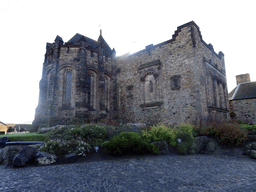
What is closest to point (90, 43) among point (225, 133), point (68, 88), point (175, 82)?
point (68, 88)

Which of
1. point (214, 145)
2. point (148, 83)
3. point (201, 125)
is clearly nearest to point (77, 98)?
point (148, 83)

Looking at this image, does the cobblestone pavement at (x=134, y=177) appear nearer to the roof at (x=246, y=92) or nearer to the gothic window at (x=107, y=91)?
the gothic window at (x=107, y=91)

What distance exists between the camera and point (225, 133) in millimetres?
9344

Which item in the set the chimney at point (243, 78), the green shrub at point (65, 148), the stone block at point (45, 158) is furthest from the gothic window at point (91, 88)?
the chimney at point (243, 78)

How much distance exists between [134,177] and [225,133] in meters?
7.05

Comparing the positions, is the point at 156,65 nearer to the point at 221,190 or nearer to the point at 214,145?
the point at 214,145

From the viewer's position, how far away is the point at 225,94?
19.6m

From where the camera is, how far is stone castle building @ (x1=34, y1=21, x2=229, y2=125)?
14617 mm

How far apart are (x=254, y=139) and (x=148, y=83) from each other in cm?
1020

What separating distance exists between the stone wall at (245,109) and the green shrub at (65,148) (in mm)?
19116

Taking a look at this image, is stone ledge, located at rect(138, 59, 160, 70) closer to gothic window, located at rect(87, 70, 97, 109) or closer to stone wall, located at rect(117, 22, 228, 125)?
stone wall, located at rect(117, 22, 228, 125)

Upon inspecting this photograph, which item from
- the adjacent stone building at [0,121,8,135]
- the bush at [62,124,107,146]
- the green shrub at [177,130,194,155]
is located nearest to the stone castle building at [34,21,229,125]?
the green shrub at [177,130,194,155]

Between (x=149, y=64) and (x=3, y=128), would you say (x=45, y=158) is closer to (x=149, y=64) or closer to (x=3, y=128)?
(x=149, y=64)

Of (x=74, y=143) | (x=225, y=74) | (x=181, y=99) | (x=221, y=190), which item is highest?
(x=225, y=74)
